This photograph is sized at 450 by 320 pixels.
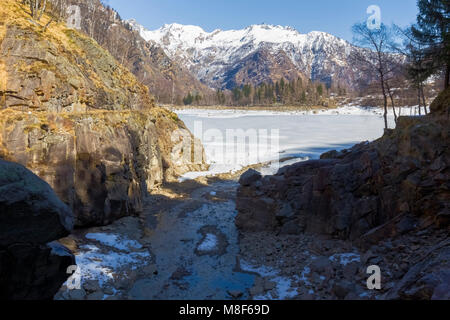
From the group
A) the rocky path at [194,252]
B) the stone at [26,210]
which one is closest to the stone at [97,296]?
the rocky path at [194,252]

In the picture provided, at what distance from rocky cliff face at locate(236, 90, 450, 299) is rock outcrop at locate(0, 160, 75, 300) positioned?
287 inches

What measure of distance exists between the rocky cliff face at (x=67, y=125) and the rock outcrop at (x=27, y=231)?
7439 millimetres

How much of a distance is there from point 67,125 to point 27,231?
9714 mm

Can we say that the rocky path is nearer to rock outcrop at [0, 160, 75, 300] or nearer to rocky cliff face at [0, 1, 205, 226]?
rocky cliff face at [0, 1, 205, 226]

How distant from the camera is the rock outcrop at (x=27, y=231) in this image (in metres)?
5.30

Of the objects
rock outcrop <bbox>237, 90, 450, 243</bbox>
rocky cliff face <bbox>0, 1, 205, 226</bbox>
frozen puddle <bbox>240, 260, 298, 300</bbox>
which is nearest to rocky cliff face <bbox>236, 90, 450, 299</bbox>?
rock outcrop <bbox>237, 90, 450, 243</bbox>

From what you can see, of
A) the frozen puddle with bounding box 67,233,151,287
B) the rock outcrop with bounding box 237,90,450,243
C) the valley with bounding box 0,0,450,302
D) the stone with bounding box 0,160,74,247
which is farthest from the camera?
the frozen puddle with bounding box 67,233,151,287

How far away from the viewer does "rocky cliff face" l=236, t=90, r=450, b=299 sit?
25.0 ft

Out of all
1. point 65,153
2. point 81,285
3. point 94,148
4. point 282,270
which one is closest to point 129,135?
point 94,148

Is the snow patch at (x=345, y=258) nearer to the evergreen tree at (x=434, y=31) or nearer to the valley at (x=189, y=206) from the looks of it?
the valley at (x=189, y=206)

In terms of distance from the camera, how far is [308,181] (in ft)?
45.5

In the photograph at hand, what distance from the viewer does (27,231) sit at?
18.2 feet

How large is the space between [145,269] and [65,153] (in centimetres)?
654
